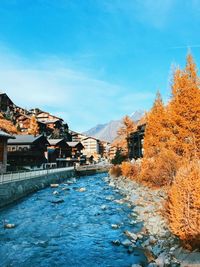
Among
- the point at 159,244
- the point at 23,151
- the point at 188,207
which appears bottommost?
the point at 159,244

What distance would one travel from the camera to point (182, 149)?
23031mm

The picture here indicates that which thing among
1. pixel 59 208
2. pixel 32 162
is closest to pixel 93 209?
pixel 59 208

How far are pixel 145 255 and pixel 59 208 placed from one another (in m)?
12.2

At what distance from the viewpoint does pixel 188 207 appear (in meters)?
9.26

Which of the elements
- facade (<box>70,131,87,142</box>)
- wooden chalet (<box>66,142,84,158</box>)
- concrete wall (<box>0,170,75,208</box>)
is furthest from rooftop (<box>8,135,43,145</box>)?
facade (<box>70,131,87,142</box>)

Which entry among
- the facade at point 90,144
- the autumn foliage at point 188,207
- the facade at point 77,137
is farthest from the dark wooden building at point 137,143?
the facade at point 90,144

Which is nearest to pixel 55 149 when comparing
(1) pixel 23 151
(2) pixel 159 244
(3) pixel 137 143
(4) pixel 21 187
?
(3) pixel 137 143

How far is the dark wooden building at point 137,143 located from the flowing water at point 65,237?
37937 millimetres

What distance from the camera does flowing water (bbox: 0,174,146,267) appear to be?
404 inches

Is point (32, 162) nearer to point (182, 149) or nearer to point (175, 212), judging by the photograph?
point (182, 149)

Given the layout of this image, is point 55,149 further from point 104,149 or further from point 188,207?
point 104,149

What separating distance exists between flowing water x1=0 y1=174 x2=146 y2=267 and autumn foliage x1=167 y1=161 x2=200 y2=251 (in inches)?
75.4

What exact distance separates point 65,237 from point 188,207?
6832 mm

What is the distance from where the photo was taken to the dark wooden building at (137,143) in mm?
58719
